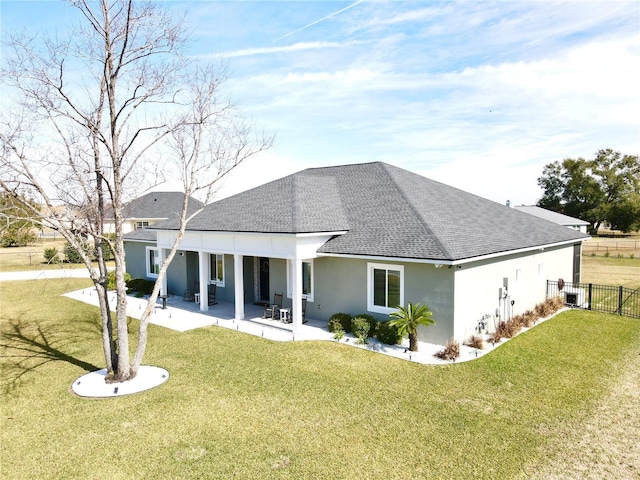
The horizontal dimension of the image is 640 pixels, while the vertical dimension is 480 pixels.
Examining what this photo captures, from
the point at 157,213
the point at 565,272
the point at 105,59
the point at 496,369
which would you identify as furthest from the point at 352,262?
the point at 157,213

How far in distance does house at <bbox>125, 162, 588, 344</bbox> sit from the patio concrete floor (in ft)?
1.81

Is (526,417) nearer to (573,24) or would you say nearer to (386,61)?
(573,24)

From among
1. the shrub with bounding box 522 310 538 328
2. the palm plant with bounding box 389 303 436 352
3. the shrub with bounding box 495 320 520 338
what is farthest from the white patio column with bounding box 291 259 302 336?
the shrub with bounding box 522 310 538 328

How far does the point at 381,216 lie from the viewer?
16281 millimetres

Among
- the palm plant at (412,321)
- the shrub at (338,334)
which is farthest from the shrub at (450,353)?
the shrub at (338,334)

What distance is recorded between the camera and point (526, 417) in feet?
27.3

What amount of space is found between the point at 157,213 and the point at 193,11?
39979 mm

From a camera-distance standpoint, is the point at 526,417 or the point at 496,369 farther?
the point at 496,369

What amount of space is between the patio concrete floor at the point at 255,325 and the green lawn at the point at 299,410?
2.02 feet

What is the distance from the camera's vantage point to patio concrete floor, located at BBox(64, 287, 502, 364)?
40.7 feet

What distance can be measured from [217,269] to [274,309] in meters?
5.23

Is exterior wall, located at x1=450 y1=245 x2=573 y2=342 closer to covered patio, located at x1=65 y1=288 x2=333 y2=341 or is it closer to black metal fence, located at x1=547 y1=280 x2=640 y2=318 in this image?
black metal fence, located at x1=547 y1=280 x2=640 y2=318

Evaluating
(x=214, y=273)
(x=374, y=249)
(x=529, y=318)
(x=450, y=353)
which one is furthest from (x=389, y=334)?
(x=214, y=273)

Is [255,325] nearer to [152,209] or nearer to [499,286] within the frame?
[499,286]
